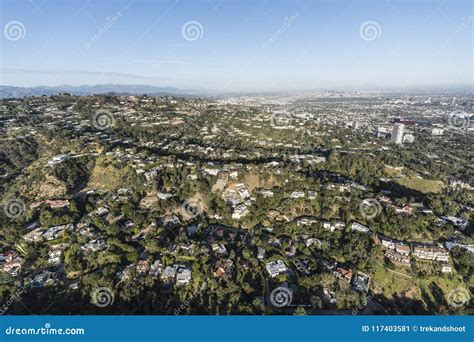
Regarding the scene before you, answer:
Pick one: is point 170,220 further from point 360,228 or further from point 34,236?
point 360,228

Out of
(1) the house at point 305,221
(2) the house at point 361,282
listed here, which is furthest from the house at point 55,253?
(2) the house at point 361,282

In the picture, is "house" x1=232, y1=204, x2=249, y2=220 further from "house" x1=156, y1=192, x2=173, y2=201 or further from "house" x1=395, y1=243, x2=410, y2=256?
"house" x1=395, y1=243, x2=410, y2=256

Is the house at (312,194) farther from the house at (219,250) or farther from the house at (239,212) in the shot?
the house at (219,250)

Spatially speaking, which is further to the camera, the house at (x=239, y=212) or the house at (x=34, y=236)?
the house at (x=239, y=212)

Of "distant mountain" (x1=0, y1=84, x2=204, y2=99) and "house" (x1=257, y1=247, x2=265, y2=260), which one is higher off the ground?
→ "distant mountain" (x1=0, y1=84, x2=204, y2=99)

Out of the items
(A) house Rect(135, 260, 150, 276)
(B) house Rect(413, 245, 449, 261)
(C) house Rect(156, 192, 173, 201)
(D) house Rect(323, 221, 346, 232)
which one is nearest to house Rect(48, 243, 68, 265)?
(A) house Rect(135, 260, 150, 276)

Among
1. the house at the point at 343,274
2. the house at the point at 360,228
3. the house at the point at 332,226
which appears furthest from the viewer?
the house at the point at 332,226

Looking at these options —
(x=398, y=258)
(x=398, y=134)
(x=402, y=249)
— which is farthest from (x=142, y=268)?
(x=398, y=134)
